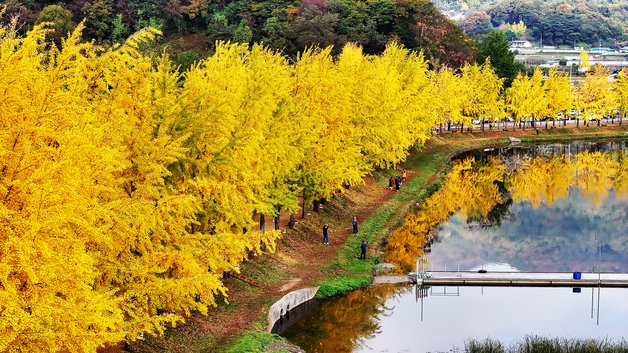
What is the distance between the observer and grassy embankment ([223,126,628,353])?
38750 millimetres

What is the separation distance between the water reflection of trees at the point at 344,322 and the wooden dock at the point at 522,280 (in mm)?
1726

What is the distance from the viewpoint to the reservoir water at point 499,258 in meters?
34.4

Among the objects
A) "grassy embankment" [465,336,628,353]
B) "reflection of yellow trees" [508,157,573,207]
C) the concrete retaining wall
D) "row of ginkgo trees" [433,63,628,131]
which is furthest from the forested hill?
"grassy embankment" [465,336,628,353]

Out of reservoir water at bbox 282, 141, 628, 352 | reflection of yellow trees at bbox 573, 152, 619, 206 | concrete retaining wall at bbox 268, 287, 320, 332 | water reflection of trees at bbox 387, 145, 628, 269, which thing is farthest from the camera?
reflection of yellow trees at bbox 573, 152, 619, 206

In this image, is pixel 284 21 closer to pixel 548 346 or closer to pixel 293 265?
pixel 293 265

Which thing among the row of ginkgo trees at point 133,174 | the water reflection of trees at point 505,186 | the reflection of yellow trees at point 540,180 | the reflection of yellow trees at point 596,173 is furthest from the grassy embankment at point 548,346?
the reflection of yellow trees at point 596,173

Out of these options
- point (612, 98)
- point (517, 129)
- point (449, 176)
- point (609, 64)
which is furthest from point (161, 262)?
point (609, 64)

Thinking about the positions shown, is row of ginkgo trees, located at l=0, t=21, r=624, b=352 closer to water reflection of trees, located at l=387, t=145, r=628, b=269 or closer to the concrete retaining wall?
the concrete retaining wall

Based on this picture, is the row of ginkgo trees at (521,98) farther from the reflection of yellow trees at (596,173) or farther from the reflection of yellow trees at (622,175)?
the reflection of yellow trees at (622,175)

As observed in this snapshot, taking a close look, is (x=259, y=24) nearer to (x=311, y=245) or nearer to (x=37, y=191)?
(x=311, y=245)

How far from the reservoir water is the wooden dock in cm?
33

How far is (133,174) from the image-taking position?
2603 cm

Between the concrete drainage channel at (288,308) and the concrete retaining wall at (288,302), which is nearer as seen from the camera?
the concrete retaining wall at (288,302)

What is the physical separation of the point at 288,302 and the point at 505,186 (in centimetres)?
3976
